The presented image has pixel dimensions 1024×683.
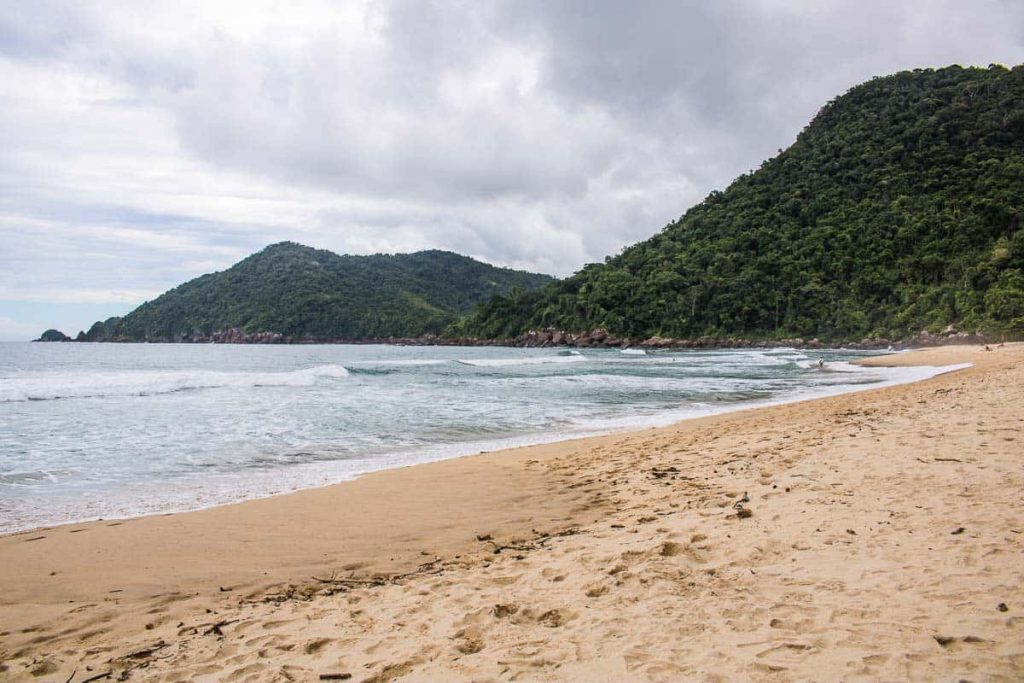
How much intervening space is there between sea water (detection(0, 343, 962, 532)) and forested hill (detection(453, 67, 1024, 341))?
4444 cm

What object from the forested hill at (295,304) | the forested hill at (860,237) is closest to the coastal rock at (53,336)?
the forested hill at (295,304)

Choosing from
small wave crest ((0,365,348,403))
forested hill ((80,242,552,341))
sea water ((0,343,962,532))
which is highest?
forested hill ((80,242,552,341))

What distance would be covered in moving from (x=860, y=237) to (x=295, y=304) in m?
114

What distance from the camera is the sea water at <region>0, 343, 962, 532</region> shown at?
7605 mm

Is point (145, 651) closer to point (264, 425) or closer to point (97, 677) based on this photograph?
point (97, 677)

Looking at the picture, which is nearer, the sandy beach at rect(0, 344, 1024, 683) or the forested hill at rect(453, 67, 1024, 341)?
the sandy beach at rect(0, 344, 1024, 683)

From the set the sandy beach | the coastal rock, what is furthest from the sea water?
the coastal rock

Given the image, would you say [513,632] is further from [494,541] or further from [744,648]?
[494,541]

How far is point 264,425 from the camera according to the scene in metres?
13.1

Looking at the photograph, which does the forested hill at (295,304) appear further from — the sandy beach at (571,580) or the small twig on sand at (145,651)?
the small twig on sand at (145,651)

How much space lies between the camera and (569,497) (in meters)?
6.46

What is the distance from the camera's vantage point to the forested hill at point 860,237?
6022 cm

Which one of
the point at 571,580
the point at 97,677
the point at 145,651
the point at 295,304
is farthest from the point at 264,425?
the point at 295,304

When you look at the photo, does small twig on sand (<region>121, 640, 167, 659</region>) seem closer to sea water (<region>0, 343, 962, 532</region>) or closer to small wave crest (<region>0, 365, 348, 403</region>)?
sea water (<region>0, 343, 962, 532</region>)
